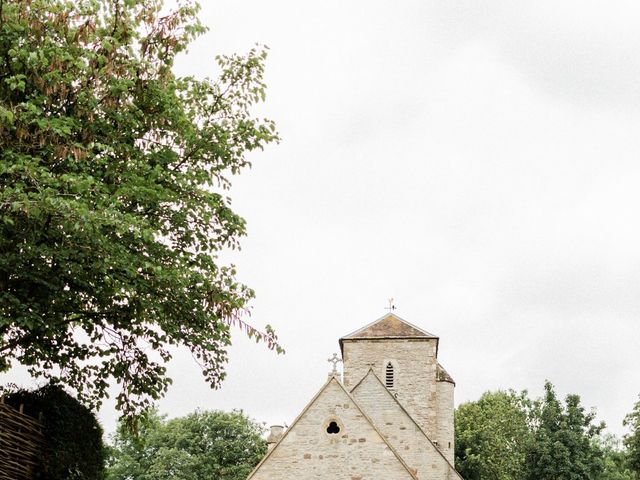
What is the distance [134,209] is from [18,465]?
5017 mm

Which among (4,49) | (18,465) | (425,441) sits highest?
(4,49)

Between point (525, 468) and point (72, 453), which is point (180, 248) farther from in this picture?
point (525, 468)

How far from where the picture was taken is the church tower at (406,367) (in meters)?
40.9

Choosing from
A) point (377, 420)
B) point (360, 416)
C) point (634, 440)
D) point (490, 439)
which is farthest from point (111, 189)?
point (490, 439)

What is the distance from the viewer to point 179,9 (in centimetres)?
1606

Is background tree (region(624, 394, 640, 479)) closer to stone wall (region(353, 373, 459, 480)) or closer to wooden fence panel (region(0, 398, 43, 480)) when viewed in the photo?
stone wall (region(353, 373, 459, 480))

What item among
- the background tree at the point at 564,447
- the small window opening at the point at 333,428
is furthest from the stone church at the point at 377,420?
the background tree at the point at 564,447

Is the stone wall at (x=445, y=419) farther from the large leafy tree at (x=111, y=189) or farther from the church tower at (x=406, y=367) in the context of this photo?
the large leafy tree at (x=111, y=189)

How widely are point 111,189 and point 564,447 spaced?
5043cm

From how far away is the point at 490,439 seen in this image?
6731 cm

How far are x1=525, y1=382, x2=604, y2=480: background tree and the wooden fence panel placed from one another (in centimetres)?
5086

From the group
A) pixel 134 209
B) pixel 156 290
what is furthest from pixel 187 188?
pixel 156 290

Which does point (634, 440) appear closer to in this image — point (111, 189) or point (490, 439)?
point (490, 439)

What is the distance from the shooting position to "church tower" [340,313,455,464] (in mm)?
40938
